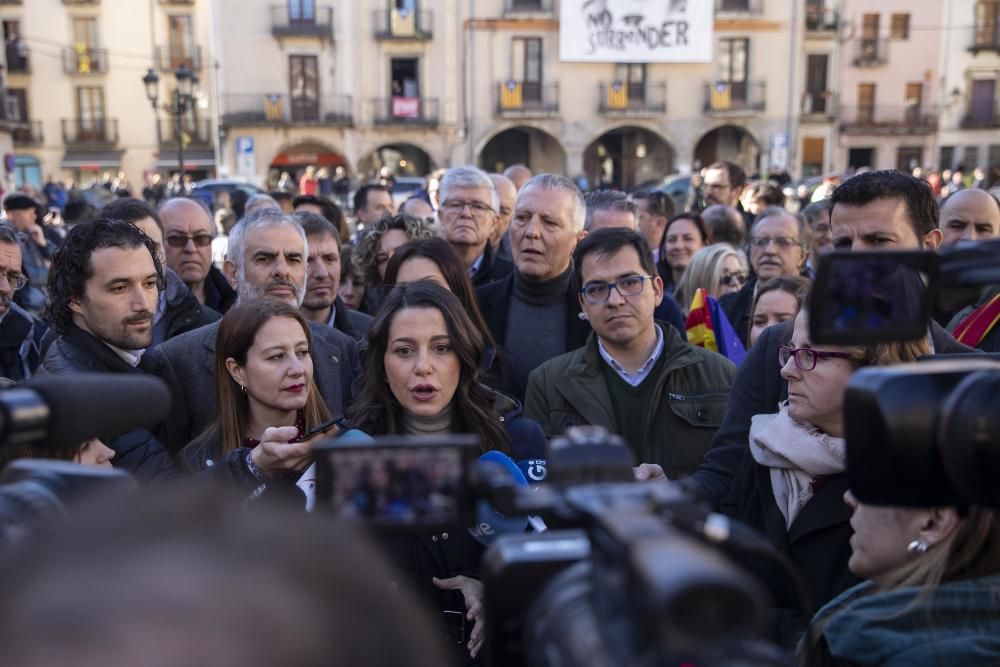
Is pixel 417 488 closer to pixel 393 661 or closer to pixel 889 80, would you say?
pixel 393 661

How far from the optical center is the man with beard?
11.0 ft

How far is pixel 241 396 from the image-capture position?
315 centimetres

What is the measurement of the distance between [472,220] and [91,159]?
3436 centimetres

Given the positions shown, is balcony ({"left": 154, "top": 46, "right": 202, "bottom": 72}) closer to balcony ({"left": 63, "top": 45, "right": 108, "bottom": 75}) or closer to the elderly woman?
balcony ({"left": 63, "top": 45, "right": 108, "bottom": 75})

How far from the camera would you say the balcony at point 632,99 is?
3128 centimetres

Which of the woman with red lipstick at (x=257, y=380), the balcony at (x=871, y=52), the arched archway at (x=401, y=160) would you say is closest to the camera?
the woman with red lipstick at (x=257, y=380)

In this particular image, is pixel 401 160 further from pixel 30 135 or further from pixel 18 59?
pixel 18 59

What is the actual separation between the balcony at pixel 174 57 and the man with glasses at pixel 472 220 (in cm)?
3333

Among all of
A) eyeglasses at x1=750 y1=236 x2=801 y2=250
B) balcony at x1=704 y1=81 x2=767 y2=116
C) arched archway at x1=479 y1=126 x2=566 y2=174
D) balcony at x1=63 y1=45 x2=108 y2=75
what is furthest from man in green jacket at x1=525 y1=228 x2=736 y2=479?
balcony at x1=63 y1=45 x2=108 y2=75

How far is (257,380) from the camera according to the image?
308 centimetres

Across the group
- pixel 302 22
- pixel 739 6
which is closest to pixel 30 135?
pixel 302 22

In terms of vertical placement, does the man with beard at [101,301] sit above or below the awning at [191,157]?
below

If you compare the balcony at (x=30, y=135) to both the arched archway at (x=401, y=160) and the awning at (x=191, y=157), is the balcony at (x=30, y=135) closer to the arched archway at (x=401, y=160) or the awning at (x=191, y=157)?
the awning at (x=191, y=157)

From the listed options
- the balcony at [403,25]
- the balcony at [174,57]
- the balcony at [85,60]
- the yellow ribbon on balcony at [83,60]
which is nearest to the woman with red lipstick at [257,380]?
the balcony at [403,25]
